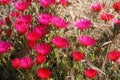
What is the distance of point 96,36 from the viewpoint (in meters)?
3.44

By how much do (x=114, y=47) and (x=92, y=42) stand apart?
0.65 meters

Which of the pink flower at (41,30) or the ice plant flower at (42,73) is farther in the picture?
the pink flower at (41,30)

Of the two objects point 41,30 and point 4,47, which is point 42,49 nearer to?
point 41,30

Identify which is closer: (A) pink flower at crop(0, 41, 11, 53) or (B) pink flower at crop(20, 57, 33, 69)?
(B) pink flower at crop(20, 57, 33, 69)

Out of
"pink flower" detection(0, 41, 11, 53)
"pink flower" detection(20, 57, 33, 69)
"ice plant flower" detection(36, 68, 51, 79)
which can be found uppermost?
"pink flower" detection(0, 41, 11, 53)

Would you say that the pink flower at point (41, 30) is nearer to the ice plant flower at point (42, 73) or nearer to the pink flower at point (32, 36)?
the pink flower at point (32, 36)

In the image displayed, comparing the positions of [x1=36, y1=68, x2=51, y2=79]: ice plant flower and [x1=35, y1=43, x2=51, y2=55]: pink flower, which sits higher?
[x1=35, y1=43, x2=51, y2=55]: pink flower

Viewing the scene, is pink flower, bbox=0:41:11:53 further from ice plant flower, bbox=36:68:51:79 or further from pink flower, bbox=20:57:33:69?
ice plant flower, bbox=36:68:51:79

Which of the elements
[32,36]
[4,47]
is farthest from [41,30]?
[4,47]

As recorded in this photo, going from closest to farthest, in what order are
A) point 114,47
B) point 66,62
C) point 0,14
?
point 66,62 < point 114,47 < point 0,14

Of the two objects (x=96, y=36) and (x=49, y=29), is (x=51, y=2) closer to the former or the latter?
(x=49, y=29)

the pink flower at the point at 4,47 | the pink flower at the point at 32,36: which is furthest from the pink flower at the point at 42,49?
the pink flower at the point at 4,47

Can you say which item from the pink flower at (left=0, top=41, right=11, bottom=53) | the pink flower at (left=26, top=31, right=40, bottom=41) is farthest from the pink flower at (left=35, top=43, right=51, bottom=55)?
the pink flower at (left=0, top=41, right=11, bottom=53)

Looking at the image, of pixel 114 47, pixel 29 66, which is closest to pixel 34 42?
pixel 29 66
